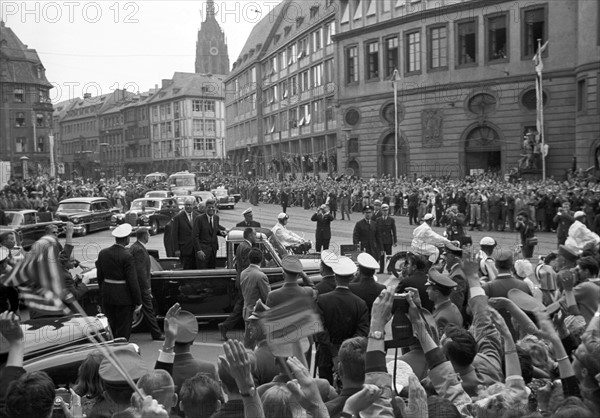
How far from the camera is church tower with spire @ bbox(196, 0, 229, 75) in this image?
16125 centimetres

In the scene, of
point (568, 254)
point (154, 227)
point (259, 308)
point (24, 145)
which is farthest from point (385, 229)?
point (24, 145)

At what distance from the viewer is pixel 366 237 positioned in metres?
17.8

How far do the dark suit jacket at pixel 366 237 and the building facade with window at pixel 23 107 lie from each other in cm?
5788

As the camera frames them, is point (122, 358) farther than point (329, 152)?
No

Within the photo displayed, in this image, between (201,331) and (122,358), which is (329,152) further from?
(122,358)

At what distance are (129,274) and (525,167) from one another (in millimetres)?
35347

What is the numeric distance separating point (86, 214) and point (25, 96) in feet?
171

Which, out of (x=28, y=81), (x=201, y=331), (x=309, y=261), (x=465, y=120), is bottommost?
(x=201, y=331)

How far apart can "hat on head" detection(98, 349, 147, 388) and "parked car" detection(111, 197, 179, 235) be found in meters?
24.4

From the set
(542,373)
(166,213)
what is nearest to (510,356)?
(542,373)

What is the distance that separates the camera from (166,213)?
31.1 metres

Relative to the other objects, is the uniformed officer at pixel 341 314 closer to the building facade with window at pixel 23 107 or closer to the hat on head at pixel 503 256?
the hat on head at pixel 503 256

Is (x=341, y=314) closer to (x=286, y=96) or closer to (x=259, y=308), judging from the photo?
(x=259, y=308)

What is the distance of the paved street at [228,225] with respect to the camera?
10562mm
